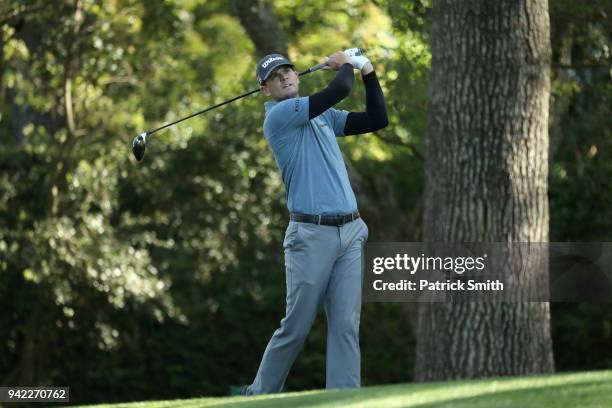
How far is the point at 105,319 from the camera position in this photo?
1717 centimetres

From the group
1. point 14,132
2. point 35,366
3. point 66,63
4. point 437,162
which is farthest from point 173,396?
point 437,162

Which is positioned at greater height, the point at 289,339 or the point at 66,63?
the point at 66,63

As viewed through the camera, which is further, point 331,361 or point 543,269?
point 543,269

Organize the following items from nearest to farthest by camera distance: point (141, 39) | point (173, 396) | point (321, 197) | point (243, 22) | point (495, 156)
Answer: point (321, 197)
point (495, 156)
point (243, 22)
point (141, 39)
point (173, 396)

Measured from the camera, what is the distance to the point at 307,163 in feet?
23.4

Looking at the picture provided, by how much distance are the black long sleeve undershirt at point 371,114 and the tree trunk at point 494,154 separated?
2621 millimetres

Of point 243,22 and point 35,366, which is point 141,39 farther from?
point 35,366

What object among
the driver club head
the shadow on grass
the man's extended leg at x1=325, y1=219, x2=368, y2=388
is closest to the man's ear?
the man's extended leg at x1=325, y1=219, x2=368, y2=388

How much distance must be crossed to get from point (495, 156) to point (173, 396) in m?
11.1

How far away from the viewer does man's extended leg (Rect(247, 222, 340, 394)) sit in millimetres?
7090

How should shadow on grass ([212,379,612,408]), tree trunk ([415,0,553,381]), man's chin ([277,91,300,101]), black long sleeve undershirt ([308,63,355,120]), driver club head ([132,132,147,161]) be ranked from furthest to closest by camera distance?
1. tree trunk ([415,0,553,381])
2. driver club head ([132,132,147,161])
3. man's chin ([277,91,300,101])
4. black long sleeve undershirt ([308,63,355,120])
5. shadow on grass ([212,379,612,408])

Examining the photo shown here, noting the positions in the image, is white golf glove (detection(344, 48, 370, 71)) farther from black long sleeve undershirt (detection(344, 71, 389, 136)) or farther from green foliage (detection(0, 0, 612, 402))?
green foliage (detection(0, 0, 612, 402))

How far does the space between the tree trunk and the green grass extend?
2.49 meters

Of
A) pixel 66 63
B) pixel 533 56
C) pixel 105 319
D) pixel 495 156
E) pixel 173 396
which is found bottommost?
pixel 173 396
